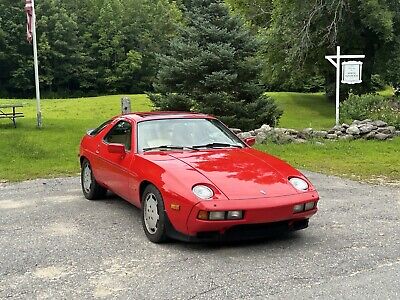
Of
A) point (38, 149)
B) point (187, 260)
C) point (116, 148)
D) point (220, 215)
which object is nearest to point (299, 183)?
point (220, 215)

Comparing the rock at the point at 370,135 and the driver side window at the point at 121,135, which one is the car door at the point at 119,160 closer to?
the driver side window at the point at 121,135

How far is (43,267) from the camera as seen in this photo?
517cm

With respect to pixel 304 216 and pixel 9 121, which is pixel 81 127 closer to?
pixel 9 121

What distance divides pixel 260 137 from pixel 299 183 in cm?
888

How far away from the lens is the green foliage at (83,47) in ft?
205

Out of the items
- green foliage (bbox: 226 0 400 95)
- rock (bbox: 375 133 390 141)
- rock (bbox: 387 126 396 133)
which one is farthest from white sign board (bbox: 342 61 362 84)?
green foliage (bbox: 226 0 400 95)

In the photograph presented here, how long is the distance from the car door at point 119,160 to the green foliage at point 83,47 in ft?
174

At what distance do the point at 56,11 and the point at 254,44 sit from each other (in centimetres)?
5261

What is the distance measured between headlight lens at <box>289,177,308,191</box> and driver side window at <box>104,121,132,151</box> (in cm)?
207

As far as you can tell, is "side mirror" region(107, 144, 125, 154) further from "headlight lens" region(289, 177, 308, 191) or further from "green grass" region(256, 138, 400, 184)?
"green grass" region(256, 138, 400, 184)

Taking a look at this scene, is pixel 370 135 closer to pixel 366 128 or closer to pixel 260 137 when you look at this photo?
pixel 366 128

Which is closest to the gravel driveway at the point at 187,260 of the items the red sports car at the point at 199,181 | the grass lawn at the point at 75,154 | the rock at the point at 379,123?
the red sports car at the point at 199,181

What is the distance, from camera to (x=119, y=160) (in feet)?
22.6

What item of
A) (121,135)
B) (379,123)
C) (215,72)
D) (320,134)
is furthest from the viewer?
(215,72)
